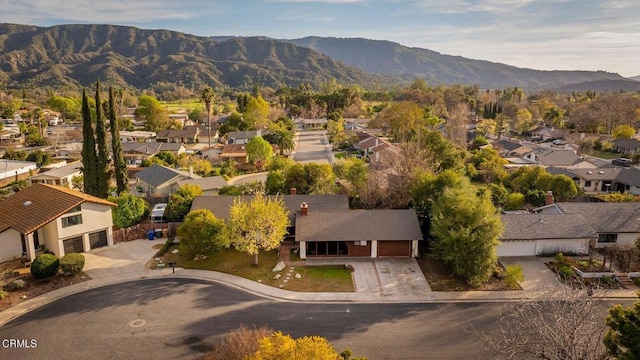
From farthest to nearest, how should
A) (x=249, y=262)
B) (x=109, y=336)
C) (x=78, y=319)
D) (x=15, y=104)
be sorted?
(x=15, y=104), (x=249, y=262), (x=78, y=319), (x=109, y=336)

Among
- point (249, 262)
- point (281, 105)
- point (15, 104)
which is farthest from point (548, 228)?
point (15, 104)

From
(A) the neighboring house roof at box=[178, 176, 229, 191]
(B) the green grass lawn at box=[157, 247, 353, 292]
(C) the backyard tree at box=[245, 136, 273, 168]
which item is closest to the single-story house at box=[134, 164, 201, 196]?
(A) the neighboring house roof at box=[178, 176, 229, 191]

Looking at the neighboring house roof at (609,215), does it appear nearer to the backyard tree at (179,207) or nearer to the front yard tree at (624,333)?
the front yard tree at (624,333)

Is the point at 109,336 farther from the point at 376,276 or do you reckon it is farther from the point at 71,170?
the point at 71,170

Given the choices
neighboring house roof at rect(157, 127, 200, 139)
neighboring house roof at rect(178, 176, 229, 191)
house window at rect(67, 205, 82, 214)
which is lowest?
neighboring house roof at rect(178, 176, 229, 191)

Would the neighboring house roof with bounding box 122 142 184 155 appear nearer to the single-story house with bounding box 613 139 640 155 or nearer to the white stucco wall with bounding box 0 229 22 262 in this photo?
the white stucco wall with bounding box 0 229 22 262

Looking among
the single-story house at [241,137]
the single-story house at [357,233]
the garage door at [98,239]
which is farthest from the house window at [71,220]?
the single-story house at [241,137]

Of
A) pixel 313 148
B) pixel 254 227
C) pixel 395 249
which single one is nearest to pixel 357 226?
pixel 395 249
